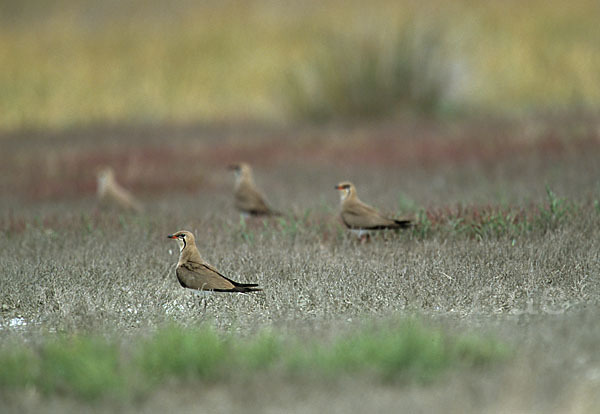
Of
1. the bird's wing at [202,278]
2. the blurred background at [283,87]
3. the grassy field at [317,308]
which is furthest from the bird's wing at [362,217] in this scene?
the blurred background at [283,87]

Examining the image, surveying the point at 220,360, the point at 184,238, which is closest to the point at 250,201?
the point at 184,238

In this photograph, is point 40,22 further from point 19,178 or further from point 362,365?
point 362,365

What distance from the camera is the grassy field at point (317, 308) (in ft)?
13.4

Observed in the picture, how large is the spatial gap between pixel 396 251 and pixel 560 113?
37.3 feet

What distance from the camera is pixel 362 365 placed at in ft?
14.0

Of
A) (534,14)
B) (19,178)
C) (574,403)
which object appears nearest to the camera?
(574,403)

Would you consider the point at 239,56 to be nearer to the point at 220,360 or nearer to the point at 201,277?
the point at 201,277

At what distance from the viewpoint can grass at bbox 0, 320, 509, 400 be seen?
4.20 m

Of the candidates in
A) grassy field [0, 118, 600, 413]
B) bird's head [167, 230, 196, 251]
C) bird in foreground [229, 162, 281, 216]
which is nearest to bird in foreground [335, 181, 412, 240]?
grassy field [0, 118, 600, 413]

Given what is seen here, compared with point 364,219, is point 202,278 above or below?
below

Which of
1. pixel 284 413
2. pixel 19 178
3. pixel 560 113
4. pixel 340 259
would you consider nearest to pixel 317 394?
pixel 284 413

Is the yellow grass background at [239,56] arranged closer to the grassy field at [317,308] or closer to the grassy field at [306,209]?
the grassy field at [306,209]

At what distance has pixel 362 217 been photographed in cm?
751

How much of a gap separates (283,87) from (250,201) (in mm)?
10264
